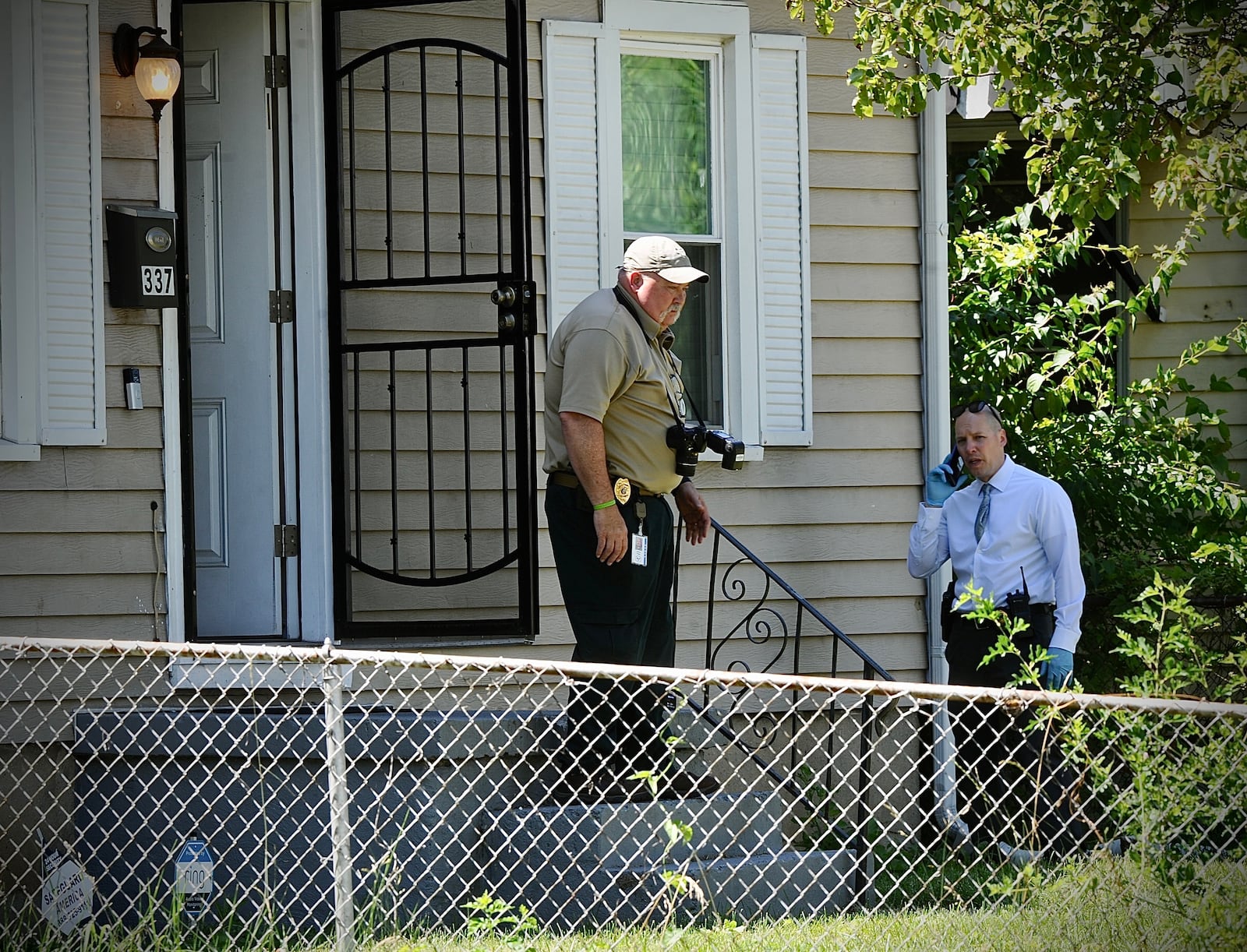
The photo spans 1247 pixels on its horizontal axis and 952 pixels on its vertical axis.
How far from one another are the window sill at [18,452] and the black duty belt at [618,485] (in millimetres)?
1855

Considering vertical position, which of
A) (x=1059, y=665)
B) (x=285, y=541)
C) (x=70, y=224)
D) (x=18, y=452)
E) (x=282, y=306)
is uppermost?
(x=70, y=224)

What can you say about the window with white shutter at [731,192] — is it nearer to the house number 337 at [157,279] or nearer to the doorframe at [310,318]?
the doorframe at [310,318]

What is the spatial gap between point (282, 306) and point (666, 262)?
5.88 feet

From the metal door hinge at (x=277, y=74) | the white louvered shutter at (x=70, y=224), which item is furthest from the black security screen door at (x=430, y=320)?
the white louvered shutter at (x=70, y=224)

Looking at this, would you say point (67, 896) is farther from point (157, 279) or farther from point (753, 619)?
point (753, 619)

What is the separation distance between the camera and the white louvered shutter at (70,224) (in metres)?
5.22

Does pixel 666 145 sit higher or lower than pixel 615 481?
higher

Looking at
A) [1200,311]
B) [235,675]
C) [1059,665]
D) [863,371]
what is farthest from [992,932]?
[1200,311]

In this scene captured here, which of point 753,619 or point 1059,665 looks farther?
point 753,619

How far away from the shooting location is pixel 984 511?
5801mm

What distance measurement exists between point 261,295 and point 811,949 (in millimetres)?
3364

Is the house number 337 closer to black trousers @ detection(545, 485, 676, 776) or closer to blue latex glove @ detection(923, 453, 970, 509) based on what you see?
black trousers @ detection(545, 485, 676, 776)

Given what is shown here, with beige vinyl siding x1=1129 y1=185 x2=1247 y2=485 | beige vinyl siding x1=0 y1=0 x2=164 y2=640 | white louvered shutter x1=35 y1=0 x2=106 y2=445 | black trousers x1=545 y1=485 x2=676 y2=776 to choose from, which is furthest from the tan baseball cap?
beige vinyl siding x1=1129 y1=185 x2=1247 y2=485

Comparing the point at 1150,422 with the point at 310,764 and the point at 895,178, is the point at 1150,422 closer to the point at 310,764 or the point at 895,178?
the point at 895,178
